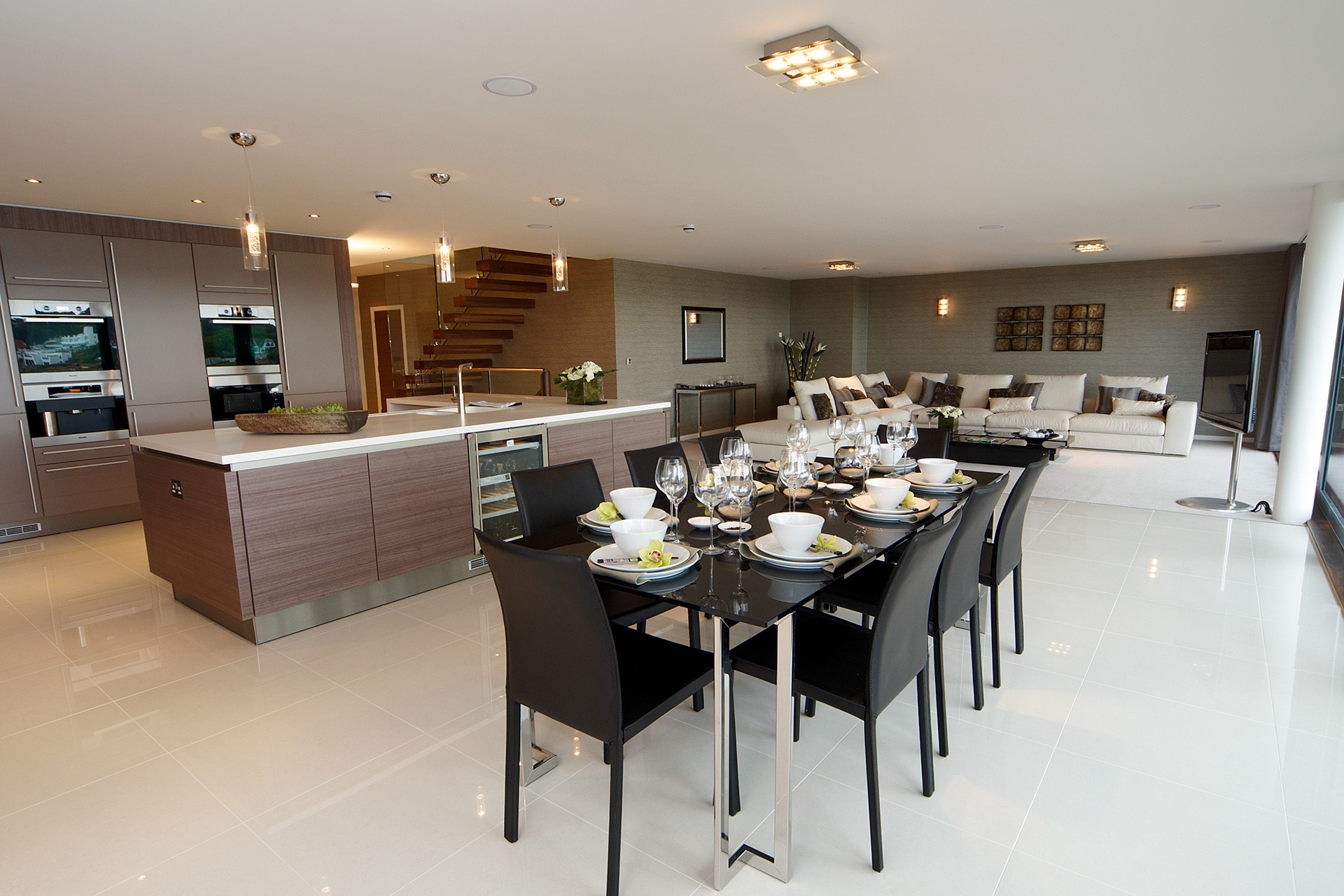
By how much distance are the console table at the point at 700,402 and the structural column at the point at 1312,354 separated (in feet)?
17.9

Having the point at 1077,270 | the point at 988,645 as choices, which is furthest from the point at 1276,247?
the point at 988,645

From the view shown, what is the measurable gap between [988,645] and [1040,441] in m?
4.92

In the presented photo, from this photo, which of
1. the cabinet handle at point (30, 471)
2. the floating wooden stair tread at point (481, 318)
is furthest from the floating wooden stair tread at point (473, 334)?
the cabinet handle at point (30, 471)

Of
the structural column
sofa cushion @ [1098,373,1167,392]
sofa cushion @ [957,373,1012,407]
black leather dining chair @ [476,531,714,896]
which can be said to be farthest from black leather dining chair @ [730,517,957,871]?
sofa cushion @ [957,373,1012,407]

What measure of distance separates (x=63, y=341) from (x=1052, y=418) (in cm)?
966

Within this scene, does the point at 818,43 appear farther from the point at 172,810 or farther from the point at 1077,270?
the point at 1077,270

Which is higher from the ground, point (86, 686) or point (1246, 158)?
point (1246, 158)

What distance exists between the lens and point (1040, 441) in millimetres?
7168

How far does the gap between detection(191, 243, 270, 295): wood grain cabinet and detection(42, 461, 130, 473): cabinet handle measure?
1.42 m

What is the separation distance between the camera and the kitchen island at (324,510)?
3.07m

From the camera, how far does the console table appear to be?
906cm

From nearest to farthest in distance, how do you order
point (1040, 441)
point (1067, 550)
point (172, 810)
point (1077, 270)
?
1. point (172, 810)
2. point (1067, 550)
3. point (1040, 441)
4. point (1077, 270)

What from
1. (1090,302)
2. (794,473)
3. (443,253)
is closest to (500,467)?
(443,253)

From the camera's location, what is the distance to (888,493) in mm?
2344
